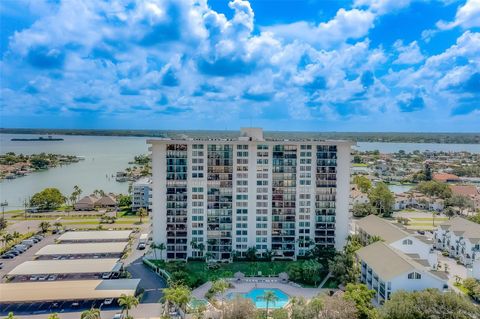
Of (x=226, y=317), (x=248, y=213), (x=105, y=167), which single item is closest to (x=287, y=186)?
(x=248, y=213)

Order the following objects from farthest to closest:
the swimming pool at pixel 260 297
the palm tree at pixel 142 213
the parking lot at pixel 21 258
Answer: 1. the palm tree at pixel 142 213
2. the parking lot at pixel 21 258
3. the swimming pool at pixel 260 297

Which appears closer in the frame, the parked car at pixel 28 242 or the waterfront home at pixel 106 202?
the parked car at pixel 28 242

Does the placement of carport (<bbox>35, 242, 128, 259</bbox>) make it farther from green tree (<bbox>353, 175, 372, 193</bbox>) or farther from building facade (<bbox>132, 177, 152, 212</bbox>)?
green tree (<bbox>353, 175, 372, 193</bbox>)

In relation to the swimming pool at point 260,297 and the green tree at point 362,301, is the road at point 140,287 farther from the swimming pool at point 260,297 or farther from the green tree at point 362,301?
the green tree at point 362,301

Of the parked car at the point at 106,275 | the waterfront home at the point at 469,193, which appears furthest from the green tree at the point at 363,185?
the parked car at the point at 106,275

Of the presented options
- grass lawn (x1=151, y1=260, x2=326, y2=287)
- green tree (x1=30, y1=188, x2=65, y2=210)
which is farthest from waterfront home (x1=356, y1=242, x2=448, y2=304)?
green tree (x1=30, y1=188, x2=65, y2=210)

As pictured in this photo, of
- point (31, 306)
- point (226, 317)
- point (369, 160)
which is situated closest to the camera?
point (226, 317)

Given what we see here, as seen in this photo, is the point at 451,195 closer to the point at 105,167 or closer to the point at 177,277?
the point at 177,277
